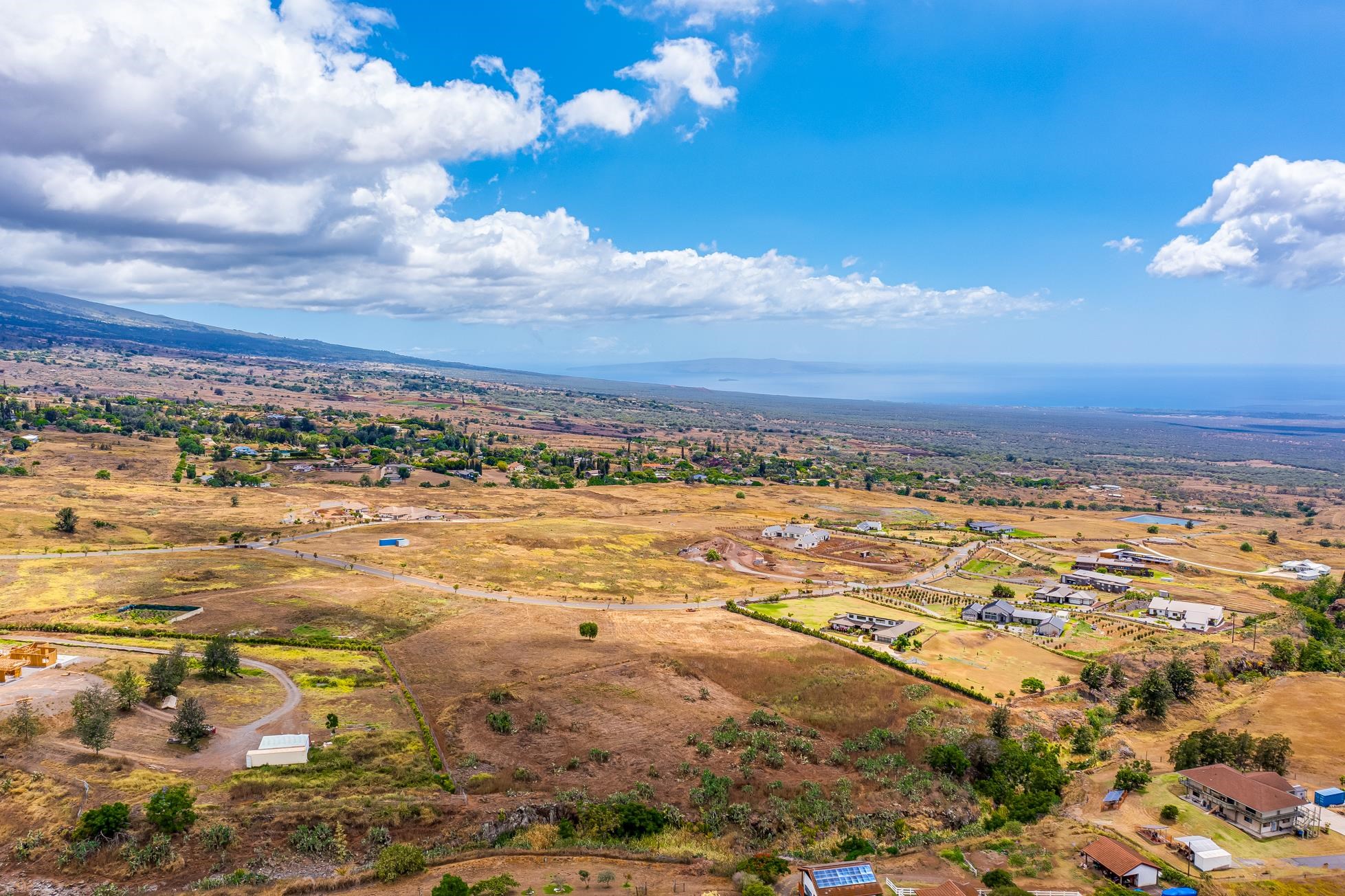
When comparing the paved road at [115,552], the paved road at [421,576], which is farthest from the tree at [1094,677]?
the paved road at [115,552]

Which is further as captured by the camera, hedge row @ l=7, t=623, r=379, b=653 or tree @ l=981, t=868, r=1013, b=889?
hedge row @ l=7, t=623, r=379, b=653

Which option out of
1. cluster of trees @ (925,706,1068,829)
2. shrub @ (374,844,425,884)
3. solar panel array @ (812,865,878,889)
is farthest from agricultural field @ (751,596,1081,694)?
shrub @ (374,844,425,884)

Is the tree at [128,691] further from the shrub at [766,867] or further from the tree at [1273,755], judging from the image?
the tree at [1273,755]

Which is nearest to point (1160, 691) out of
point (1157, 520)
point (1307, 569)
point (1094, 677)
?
point (1094, 677)

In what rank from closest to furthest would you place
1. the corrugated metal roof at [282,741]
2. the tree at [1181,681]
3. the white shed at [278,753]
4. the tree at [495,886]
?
the tree at [495,886], the white shed at [278,753], the corrugated metal roof at [282,741], the tree at [1181,681]

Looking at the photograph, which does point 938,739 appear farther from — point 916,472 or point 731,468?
point 916,472

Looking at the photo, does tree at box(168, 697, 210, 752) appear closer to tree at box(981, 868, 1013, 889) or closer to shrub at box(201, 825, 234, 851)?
shrub at box(201, 825, 234, 851)
